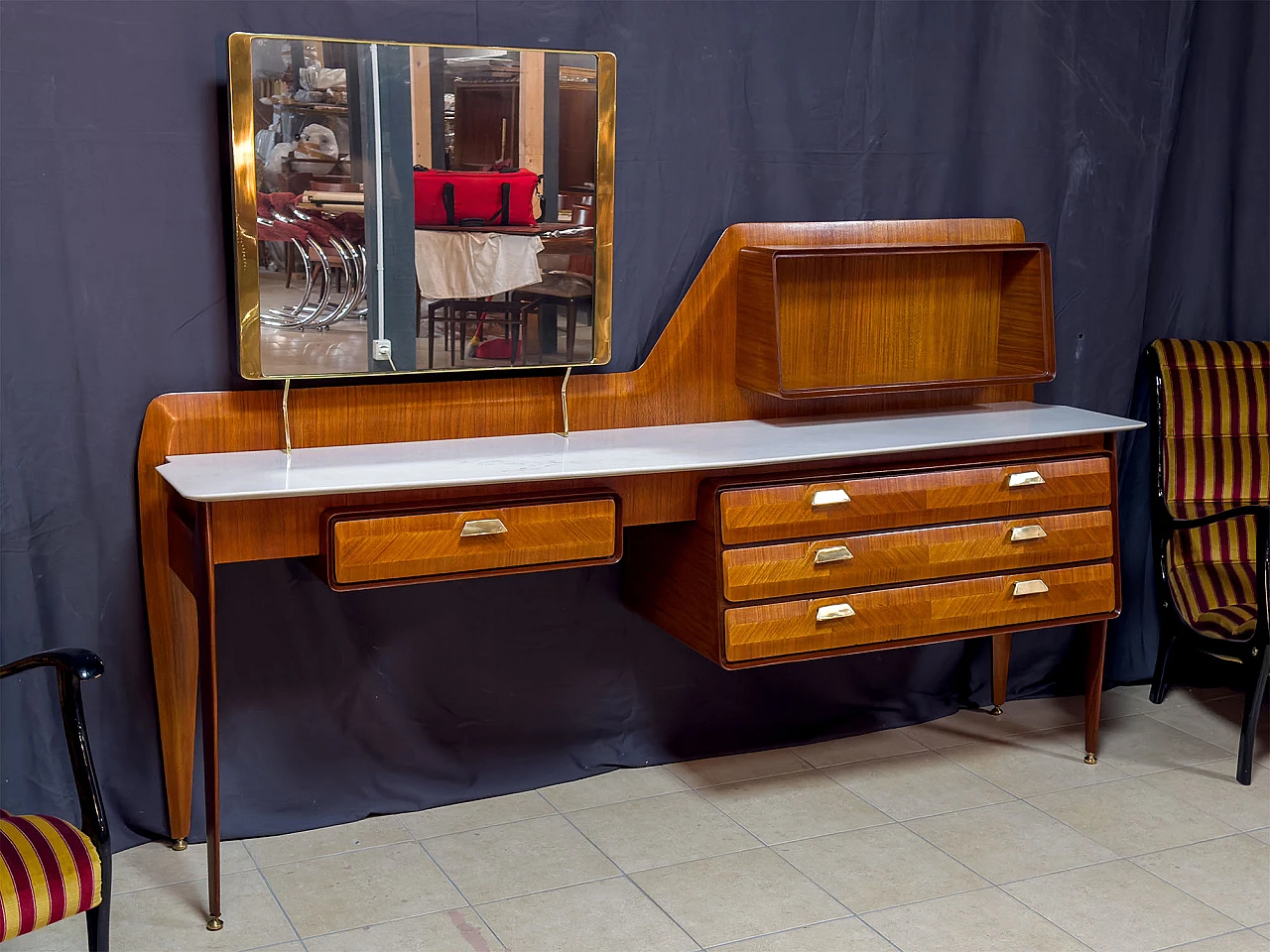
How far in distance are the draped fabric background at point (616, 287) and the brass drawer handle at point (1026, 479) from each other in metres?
0.70

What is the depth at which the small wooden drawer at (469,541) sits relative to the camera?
7.77 ft

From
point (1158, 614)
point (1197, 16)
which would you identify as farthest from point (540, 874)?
point (1197, 16)

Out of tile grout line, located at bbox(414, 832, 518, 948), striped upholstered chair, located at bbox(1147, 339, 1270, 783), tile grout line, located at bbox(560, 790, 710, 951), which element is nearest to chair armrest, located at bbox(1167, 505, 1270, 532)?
striped upholstered chair, located at bbox(1147, 339, 1270, 783)

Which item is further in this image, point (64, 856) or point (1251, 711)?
point (1251, 711)

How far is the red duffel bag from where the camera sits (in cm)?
261

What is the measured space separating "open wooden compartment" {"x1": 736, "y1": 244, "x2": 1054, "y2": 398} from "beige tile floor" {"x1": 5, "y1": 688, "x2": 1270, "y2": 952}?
945 mm

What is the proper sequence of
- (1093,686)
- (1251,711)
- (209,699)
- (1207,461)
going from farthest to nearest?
(1207,461) → (1093,686) → (1251,711) → (209,699)

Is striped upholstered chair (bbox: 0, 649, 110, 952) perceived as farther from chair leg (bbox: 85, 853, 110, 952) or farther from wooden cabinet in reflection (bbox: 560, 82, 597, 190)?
wooden cabinet in reflection (bbox: 560, 82, 597, 190)

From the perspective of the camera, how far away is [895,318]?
3143mm

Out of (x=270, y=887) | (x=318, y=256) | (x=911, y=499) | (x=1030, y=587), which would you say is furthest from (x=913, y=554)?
(x=270, y=887)

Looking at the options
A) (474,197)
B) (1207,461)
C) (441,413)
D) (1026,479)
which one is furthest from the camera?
(1207,461)

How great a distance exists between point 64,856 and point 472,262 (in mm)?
1350

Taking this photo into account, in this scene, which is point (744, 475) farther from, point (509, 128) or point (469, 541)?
point (509, 128)

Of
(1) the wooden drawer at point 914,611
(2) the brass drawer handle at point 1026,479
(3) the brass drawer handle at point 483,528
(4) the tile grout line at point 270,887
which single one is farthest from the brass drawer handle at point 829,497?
(4) the tile grout line at point 270,887
